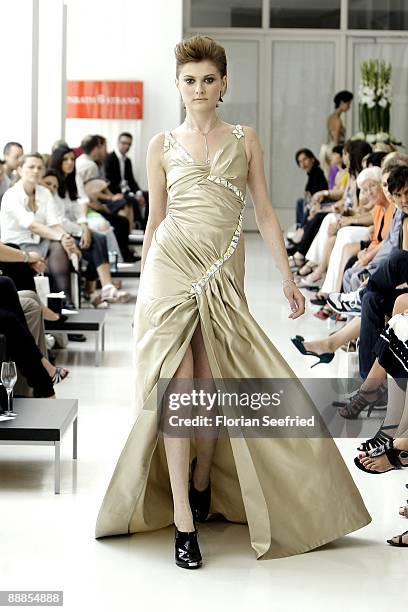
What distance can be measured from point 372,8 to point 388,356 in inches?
578

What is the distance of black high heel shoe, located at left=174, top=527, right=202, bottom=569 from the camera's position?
12.2 ft

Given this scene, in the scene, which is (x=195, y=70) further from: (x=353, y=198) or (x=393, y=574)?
(x=353, y=198)

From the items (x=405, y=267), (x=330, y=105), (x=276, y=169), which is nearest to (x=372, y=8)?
(x=330, y=105)

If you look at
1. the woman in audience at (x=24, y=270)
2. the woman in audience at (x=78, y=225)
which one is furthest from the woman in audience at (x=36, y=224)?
the woman in audience at (x=24, y=270)

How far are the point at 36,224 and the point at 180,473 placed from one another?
497cm

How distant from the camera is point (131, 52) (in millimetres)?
17312

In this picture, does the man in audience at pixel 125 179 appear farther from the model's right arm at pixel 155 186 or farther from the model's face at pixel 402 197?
the model's right arm at pixel 155 186

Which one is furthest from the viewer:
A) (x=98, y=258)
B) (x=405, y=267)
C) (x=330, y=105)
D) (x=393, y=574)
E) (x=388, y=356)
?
(x=330, y=105)

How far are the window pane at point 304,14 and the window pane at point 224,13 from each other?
296mm

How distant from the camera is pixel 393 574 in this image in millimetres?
3705

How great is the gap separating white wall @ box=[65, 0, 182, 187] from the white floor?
40.7 feet

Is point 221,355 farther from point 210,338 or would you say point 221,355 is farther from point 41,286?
point 41,286

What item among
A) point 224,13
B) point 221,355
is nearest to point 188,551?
point 221,355

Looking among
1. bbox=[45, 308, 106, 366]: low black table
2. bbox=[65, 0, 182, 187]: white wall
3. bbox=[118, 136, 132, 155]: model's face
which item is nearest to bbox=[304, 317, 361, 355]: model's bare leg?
bbox=[45, 308, 106, 366]: low black table
